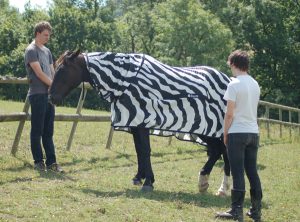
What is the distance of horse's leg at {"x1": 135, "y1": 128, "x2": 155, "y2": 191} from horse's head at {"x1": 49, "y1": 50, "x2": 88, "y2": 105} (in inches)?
39.8

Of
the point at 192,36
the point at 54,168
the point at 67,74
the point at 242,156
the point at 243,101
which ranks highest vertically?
the point at 192,36

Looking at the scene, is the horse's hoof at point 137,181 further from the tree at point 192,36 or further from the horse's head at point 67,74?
the tree at point 192,36

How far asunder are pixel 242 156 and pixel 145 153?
1.76 m

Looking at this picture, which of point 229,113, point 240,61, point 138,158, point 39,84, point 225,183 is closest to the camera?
point 229,113

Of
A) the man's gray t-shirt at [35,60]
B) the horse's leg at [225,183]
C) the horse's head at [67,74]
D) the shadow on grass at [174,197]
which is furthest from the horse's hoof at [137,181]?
the man's gray t-shirt at [35,60]

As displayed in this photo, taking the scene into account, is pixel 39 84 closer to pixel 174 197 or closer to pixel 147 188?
pixel 147 188

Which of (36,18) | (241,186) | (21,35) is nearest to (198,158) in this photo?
(241,186)

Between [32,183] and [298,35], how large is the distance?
112ft

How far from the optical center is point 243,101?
5363mm

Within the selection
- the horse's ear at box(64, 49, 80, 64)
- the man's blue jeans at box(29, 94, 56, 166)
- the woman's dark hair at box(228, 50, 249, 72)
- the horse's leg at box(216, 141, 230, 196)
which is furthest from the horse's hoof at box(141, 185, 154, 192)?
the woman's dark hair at box(228, 50, 249, 72)

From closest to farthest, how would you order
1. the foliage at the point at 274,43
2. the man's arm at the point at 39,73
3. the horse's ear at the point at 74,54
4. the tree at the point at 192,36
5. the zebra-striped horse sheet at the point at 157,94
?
1. the zebra-striped horse sheet at the point at 157,94
2. the horse's ear at the point at 74,54
3. the man's arm at the point at 39,73
4. the foliage at the point at 274,43
5. the tree at the point at 192,36

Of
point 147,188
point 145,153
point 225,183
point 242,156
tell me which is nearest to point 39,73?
point 145,153

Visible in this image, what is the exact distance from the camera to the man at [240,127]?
5348 mm

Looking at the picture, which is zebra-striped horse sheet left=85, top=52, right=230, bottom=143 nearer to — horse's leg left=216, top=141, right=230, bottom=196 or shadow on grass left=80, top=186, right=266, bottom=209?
horse's leg left=216, top=141, right=230, bottom=196
